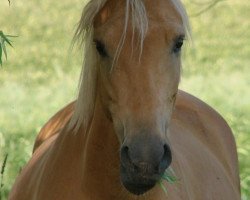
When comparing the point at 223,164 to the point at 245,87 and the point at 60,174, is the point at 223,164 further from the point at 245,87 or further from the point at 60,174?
the point at 245,87

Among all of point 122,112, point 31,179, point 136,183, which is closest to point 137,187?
point 136,183

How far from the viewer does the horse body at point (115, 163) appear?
11.0 feet

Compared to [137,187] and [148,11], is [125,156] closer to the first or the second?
[137,187]

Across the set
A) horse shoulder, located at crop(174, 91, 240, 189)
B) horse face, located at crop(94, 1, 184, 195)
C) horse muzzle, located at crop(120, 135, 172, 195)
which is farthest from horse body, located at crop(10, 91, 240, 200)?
horse muzzle, located at crop(120, 135, 172, 195)

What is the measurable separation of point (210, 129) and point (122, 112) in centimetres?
189

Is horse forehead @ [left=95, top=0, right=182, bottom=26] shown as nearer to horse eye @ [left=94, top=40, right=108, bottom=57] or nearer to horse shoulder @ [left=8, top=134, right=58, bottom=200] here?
horse eye @ [left=94, top=40, right=108, bottom=57]

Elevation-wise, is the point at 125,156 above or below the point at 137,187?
above

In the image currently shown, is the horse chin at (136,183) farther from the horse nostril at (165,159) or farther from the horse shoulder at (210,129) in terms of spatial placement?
the horse shoulder at (210,129)

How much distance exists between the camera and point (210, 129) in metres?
4.93

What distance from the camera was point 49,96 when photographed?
9672mm

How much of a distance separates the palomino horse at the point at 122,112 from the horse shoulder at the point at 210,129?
0.87m

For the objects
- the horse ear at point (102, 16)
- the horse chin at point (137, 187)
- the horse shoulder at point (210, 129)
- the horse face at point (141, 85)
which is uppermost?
the horse ear at point (102, 16)

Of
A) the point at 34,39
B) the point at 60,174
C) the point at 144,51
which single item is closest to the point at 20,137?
the point at 60,174

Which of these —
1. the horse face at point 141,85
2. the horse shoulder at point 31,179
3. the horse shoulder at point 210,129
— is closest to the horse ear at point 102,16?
the horse face at point 141,85
